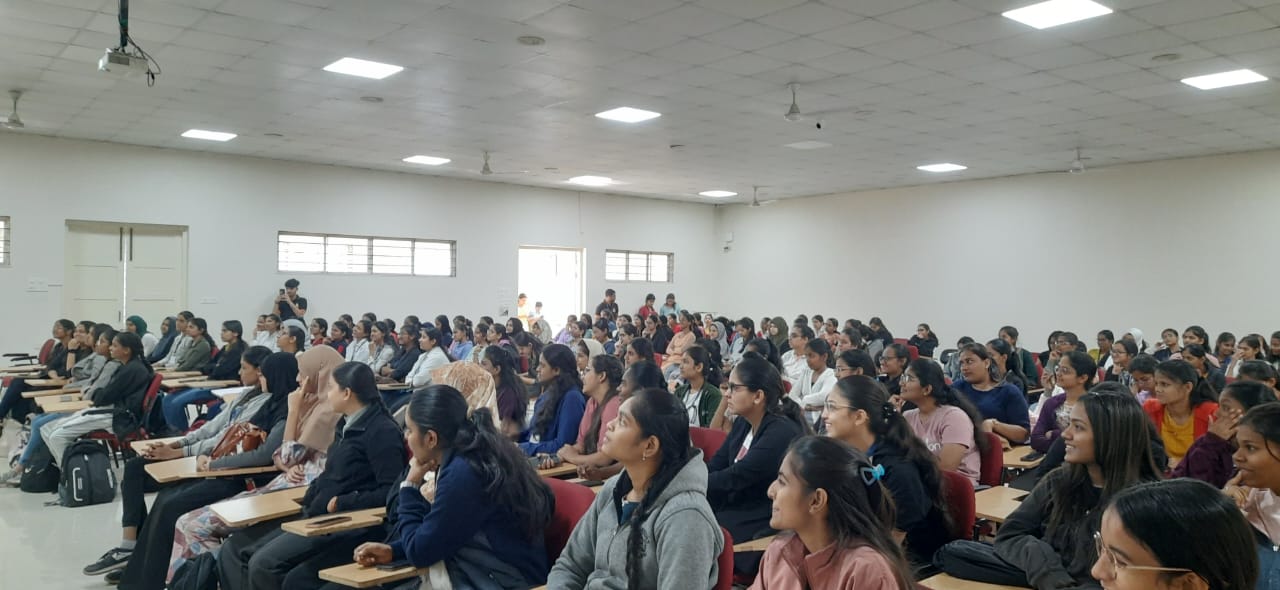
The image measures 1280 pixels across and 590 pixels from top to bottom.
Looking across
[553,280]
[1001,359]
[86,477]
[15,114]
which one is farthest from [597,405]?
[553,280]

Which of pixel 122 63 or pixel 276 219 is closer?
pixel 122 63

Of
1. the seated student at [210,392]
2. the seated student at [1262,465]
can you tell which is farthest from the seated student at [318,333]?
the seated student at [1262,465]

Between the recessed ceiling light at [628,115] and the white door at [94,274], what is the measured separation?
7.09m

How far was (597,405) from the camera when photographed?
4801 mm

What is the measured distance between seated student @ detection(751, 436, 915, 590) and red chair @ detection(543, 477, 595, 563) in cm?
94

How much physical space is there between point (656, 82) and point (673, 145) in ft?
10.3

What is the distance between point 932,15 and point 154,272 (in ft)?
34.6

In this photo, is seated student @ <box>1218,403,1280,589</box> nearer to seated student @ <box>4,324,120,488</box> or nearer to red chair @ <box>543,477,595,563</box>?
red chair @ <box>543,477,595,563</box>

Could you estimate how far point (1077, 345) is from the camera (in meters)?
8.02

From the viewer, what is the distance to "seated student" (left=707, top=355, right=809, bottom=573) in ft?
11.1

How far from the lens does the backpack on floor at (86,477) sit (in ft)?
19.2

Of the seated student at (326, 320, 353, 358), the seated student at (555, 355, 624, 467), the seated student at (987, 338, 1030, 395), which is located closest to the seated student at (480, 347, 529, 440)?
the seated student at (555, 355, 624, 467)

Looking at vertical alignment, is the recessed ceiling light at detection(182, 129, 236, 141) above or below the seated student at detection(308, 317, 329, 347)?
above

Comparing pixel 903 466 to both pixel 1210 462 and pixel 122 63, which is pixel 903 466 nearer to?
pixel 1210 462
